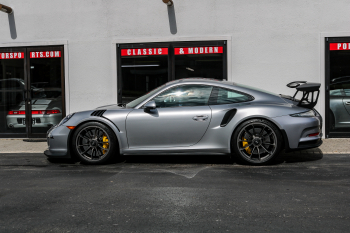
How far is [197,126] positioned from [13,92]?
6.48m

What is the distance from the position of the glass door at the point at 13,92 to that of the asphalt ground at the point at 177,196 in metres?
4.29

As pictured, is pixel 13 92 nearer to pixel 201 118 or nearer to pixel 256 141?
pixel 201 118

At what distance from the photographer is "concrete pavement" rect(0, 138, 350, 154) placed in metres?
7.37

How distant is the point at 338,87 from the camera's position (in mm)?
9297

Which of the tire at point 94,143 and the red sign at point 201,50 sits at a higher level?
the red sign at point 201,50

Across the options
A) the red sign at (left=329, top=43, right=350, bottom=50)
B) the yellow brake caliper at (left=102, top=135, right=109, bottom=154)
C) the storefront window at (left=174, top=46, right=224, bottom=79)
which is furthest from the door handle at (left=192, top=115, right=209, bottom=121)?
the red sign at (left=329, top=43, right=350, bottom=50)

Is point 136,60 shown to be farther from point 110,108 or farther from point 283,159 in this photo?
point 283,159

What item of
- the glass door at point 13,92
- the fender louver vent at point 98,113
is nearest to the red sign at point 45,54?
the glass door at point 13,92

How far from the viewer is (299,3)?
368 inches

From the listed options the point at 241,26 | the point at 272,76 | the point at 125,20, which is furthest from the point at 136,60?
the point at 272,76

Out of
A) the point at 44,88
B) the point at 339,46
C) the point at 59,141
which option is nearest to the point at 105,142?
the point at 59,141

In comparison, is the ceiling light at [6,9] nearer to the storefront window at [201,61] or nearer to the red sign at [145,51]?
the red sign at [145,51]

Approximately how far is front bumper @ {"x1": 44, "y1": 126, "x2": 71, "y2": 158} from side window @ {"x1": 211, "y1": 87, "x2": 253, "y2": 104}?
2.37 meters

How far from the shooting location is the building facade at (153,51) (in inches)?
367
